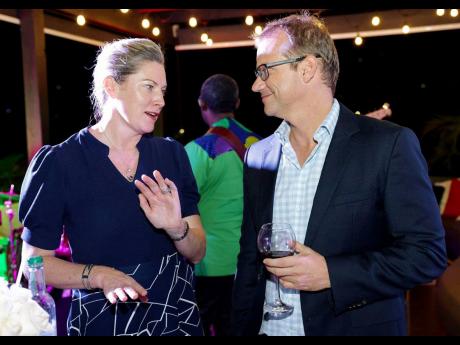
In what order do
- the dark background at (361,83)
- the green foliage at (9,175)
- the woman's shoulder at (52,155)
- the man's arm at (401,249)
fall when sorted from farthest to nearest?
the dark background at (361,83), the green foliage at (9,175), the woman's shoulder at (52,155), the man's arm at (401,249)

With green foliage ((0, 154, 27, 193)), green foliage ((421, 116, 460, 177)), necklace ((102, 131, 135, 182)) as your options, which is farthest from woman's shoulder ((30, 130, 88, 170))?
green foliage ((421, 116, 460, 177))

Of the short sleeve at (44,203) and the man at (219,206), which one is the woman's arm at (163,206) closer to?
the short sleeve at (44,203)

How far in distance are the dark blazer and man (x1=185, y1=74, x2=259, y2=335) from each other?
1.53 m

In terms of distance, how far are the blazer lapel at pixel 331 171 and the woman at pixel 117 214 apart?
46 centimetres

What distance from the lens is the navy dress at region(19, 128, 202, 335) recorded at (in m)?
1.72

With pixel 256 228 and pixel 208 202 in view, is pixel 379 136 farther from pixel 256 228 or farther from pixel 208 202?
pixel 208 202

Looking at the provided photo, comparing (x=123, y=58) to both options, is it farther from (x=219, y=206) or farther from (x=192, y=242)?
(x=219, y=206)

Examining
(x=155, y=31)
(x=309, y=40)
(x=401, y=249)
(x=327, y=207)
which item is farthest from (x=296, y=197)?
(x=155, y=31)

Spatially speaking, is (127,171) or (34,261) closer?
(34,261)

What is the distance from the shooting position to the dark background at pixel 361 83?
8.61 meters

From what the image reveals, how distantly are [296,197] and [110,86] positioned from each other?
760mm

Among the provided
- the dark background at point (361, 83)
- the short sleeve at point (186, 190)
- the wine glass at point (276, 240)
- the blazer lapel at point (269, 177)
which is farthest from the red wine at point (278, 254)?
the dark background at point (361, 83)

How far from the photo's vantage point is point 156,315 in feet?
5.85

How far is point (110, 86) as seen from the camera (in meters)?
1.83
